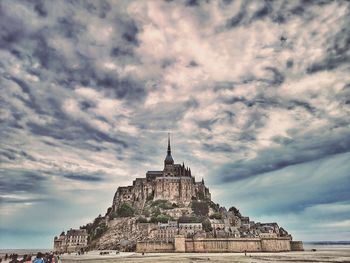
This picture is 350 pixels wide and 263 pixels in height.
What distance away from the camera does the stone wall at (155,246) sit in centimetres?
5875

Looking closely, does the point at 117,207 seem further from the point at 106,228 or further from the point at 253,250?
the point at 253,250

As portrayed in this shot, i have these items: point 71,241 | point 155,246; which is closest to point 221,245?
point 155,246

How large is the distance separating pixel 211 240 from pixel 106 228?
133 ft

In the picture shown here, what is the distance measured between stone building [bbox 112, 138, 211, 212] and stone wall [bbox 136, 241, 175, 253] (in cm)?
4051

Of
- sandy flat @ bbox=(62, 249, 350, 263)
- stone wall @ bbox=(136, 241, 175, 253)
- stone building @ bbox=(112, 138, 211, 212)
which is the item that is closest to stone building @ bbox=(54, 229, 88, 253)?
stone building @ bbox=(112, 138, 211, 212)

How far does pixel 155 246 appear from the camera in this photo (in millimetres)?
59406

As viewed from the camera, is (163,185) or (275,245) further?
(163,185)

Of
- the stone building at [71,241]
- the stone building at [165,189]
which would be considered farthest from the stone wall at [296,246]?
the stone building at [71,241]

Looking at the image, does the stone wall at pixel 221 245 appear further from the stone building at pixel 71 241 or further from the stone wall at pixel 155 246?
the stone building at pixel 71 241

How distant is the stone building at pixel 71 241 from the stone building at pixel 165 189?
725 inches

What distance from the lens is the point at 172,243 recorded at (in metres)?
59.3

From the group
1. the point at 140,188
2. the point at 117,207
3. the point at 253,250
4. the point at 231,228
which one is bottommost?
the point at 253,250

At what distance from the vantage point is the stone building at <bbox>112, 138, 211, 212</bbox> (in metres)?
102

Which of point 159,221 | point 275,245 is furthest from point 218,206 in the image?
point 275,245
